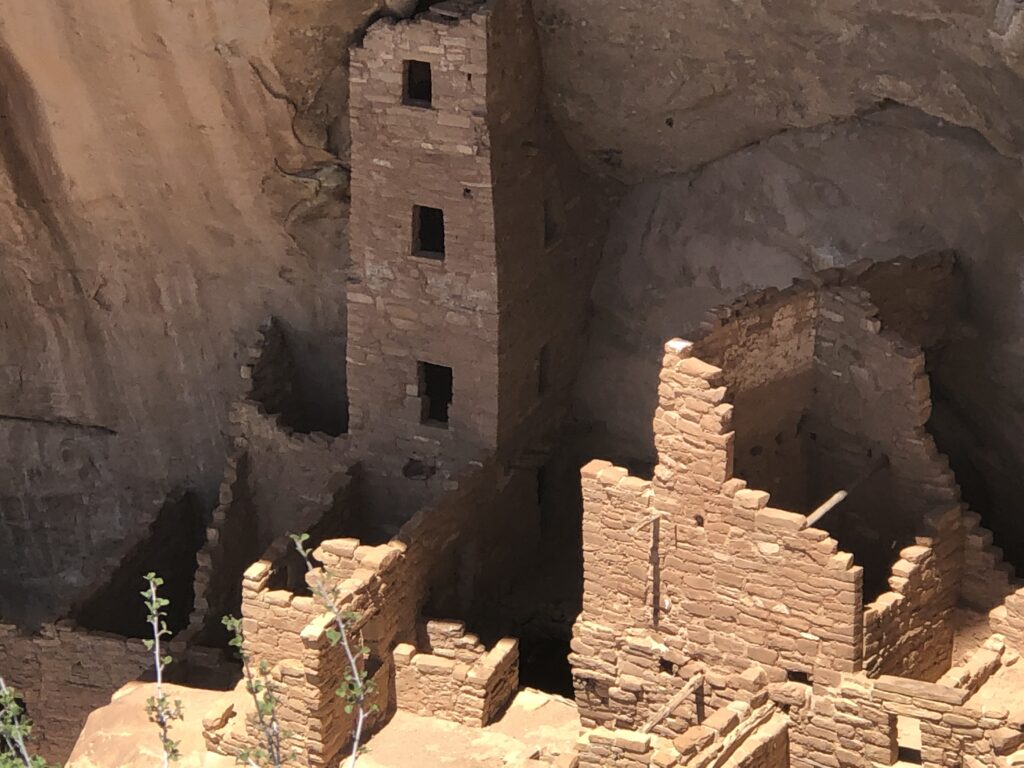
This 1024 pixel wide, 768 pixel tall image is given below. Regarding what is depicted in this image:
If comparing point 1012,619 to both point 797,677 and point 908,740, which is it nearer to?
point 908,740

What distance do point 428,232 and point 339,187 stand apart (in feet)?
2.38

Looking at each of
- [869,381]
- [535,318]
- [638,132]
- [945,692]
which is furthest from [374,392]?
[945,692]

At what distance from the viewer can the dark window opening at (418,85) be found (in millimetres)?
14492

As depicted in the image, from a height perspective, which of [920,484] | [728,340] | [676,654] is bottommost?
[676,654]

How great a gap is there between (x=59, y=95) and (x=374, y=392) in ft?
10.1

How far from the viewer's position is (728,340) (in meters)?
12.9

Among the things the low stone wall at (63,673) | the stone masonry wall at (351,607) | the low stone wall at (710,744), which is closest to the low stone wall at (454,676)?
the stone masonry wall at (351,607)

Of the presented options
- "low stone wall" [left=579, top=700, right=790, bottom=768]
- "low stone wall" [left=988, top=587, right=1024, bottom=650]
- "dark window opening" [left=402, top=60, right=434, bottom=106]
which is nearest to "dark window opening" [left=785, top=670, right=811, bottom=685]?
"low stone wall" [left=579, top=700, right=790, bottom=768]

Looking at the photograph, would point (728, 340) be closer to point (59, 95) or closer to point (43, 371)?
point (59, 95)

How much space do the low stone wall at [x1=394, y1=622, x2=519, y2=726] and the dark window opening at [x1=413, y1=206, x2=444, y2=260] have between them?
2654 mm

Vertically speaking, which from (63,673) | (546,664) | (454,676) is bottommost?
(63,673)

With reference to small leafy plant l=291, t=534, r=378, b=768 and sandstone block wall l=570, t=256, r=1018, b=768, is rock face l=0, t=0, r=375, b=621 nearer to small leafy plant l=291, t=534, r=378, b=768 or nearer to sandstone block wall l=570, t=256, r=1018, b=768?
small leafy plant l=291, t=534, r=378, b=768

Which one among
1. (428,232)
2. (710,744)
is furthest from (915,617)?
(428,232)

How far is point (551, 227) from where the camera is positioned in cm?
1556
